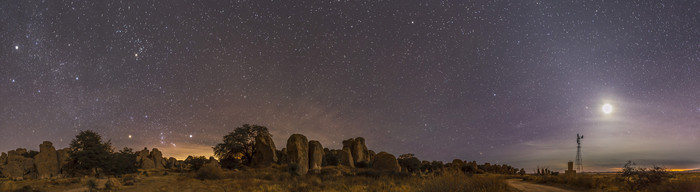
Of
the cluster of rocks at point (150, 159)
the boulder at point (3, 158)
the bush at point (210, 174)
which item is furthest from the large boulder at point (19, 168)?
the bush at point (210, 174)

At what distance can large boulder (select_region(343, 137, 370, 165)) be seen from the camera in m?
59.7

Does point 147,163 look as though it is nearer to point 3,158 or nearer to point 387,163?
point 3,158

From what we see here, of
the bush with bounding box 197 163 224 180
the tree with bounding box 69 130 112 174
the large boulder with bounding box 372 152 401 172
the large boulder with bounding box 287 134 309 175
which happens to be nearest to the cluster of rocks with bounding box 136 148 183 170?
the tree with bounding box 69 130 112 174

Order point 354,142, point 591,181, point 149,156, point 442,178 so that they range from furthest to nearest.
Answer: point 149,156 → point 354,142 → point 591,181 → point 442,178

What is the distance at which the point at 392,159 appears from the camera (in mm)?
45781

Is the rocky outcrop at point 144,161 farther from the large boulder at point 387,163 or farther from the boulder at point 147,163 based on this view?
the large boulder at point 387,163

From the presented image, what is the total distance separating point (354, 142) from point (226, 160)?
24480mm

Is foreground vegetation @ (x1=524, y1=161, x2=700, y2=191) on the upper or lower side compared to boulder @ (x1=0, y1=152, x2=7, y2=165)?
upper

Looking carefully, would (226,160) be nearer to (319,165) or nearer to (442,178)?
(319,165)

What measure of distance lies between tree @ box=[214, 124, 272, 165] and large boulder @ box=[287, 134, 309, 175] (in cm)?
1326

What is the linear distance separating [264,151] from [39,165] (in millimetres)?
27107

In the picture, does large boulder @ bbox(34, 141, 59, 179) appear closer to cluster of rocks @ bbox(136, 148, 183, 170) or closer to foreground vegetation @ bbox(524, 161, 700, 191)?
cluster of rocks @ bbox(136, 148, 183, 170)

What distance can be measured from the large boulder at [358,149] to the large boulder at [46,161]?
1642 inches

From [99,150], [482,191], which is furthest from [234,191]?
[99,150]
